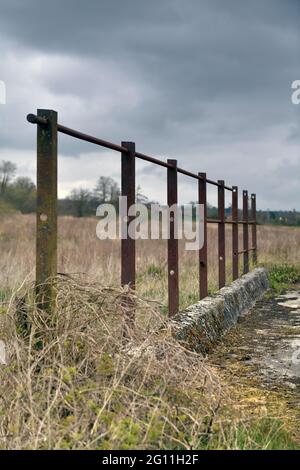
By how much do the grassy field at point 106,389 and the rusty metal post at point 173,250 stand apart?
4.94ft

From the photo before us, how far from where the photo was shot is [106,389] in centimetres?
234

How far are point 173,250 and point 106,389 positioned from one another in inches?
102

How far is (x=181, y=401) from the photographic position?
2.50 metres

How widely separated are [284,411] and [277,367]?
1014mm

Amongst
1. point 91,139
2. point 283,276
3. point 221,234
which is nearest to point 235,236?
point 221,234

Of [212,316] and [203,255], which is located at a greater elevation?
[203,255]

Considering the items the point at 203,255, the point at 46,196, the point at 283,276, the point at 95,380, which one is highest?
the point at 46,196

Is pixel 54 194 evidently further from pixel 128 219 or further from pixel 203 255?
pixel 203 255

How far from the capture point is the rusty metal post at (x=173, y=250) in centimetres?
478

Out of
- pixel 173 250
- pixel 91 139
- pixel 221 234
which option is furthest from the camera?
pixel 221 234

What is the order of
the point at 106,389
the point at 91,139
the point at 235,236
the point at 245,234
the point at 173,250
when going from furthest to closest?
the point at 245,234 < the point at 235,236 < the point at 173,250 < the point at 91,139 < the point at 106,389

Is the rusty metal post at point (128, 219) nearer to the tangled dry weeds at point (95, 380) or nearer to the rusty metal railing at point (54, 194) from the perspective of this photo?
the rusty metal railing at point (54, 194)

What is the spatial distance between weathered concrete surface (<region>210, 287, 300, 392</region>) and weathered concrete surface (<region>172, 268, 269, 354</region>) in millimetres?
103
